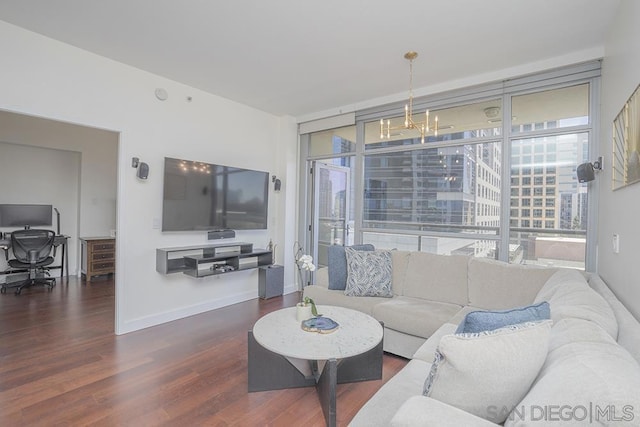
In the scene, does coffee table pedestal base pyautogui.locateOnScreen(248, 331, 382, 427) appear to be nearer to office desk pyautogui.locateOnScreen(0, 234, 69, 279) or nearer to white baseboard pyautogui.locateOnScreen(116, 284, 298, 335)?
white baseboard pyautogui.locateOnScreen(116, 284, 298, 335)

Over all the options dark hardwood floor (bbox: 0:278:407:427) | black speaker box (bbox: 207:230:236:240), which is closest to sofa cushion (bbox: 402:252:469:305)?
dark hardwood floor (bbox: 0:278:407:427)

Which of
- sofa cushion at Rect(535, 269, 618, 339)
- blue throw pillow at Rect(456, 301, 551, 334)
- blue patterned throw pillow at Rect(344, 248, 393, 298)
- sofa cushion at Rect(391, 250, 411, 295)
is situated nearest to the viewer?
blue throw pillow at Rect(456, 301, 551, 334)

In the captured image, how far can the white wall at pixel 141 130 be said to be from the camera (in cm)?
276

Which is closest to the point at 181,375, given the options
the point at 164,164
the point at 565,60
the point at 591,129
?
the point at 164,164

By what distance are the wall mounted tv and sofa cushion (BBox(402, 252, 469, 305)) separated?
7.60 feet

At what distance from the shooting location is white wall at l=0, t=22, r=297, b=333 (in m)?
2.76

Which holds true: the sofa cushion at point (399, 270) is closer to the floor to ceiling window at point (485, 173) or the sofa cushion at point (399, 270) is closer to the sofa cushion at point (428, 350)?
the floor to ceiling window at point (485, 173)

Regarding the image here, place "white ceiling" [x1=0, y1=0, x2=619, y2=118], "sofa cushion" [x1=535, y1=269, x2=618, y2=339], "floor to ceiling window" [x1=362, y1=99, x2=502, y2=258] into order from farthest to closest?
"floor to ceiling window" [x1=362, y1=99, x2=502, y2=258] → "white ceiling" [x1=0, y1=0, x2=619, y2=118] → "sofa cushion" [x1=535, y1=269, x2=618, y2=339]

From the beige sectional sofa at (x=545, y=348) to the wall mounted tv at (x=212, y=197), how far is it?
197 cm

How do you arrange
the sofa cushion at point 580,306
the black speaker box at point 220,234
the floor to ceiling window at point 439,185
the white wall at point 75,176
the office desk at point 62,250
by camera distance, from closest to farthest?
the sofa cushion at point 580,306, the floor to ceiling window at point 439,185, the black speaker box at point 220,234, the office desk at point 62,250, the white wall at point 75,176

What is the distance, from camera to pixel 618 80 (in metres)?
2.19

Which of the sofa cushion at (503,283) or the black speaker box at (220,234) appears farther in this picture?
the black speaker box at (220,234)

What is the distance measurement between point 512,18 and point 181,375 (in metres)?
3.74

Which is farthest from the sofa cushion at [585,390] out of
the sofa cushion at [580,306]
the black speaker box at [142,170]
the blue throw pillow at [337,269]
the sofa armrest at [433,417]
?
the black speaker box at [142,170]
